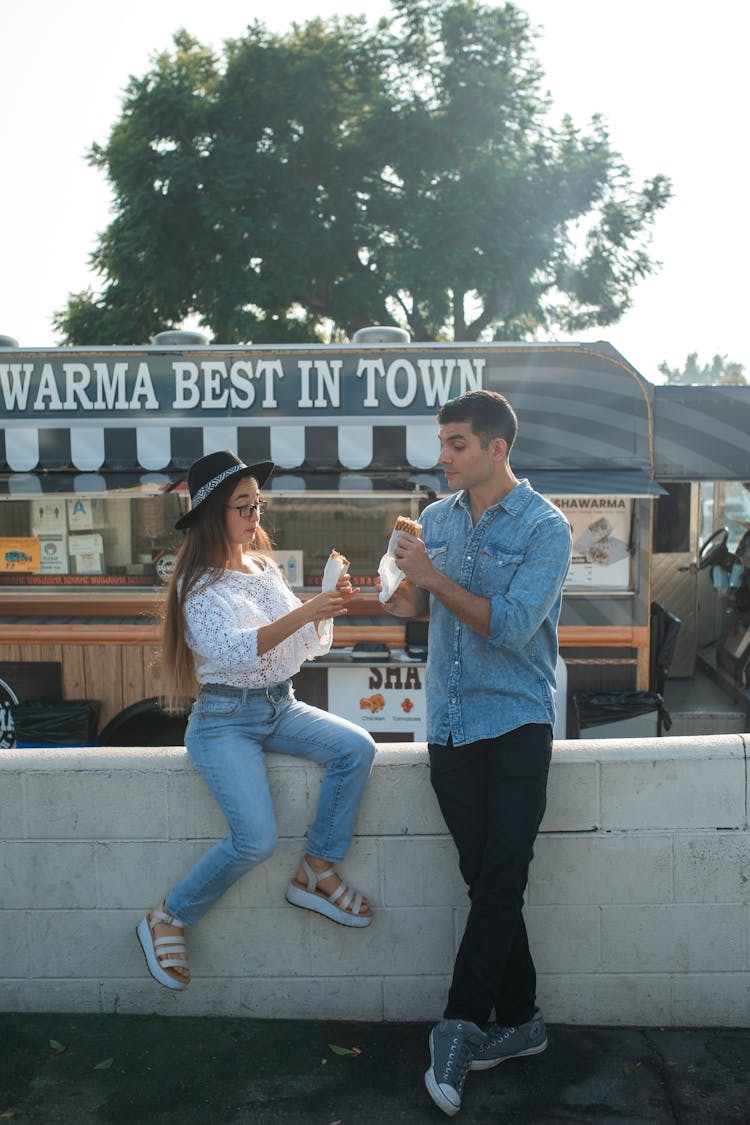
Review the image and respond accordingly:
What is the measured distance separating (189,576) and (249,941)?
4.02ft

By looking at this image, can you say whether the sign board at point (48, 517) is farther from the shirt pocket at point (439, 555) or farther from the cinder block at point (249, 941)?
the shirt pocket at point (439, 555)

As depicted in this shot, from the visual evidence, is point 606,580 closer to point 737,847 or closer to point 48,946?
point 737,847

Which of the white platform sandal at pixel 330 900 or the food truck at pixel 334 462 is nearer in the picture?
the white platform sandal at pixel 330 900

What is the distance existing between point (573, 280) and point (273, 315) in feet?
21.4

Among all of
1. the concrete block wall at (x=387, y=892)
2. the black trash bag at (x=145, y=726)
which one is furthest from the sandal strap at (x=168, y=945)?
the black trash bag at (x=145, y=726)

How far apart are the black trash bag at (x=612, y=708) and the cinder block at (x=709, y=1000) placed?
243 centimetres

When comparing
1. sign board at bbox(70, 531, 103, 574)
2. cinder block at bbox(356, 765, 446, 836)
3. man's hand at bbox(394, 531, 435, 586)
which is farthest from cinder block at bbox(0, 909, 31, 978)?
sign board at bbox(70, 531, 103, 574)

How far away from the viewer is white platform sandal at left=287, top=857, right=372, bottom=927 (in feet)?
10.1

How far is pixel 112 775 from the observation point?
313cm

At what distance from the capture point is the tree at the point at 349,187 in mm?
18797

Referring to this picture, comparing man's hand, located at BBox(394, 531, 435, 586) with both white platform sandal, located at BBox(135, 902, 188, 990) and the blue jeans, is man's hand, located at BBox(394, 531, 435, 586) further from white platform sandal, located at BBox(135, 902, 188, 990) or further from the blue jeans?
white platform sandal, located at BBox(135, 902, 188, 990)

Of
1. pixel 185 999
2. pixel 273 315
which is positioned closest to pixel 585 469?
pixel 185 999

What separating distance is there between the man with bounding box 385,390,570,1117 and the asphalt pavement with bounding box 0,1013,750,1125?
6.3 inches

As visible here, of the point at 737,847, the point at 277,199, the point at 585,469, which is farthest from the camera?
the point at 277,199
